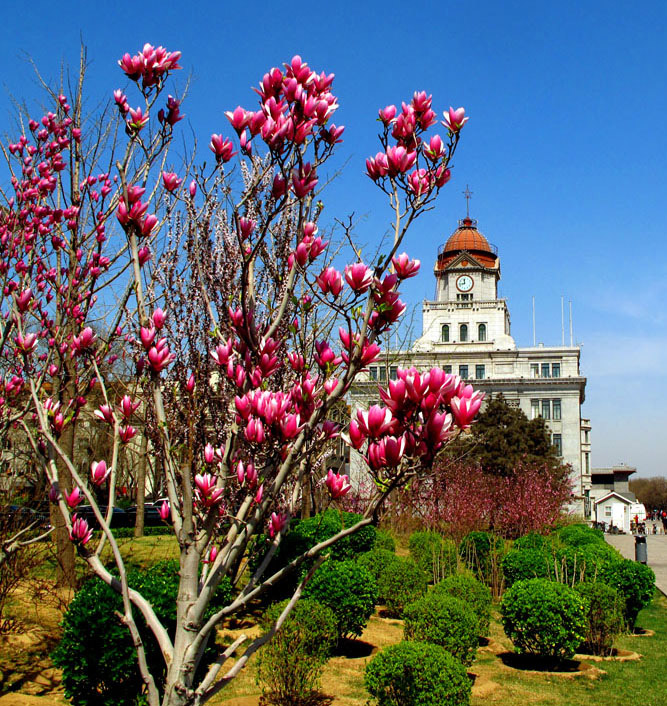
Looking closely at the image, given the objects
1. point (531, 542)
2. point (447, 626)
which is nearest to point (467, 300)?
point (531, 542)

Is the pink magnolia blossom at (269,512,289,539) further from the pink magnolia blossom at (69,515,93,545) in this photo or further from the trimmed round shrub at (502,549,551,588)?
the trimmed round shrub at (502,549,551,588)

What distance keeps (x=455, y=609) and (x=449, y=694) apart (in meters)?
2.54

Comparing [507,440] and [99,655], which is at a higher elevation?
[507,440]

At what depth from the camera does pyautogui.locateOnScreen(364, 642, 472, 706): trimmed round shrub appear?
17.7 feet

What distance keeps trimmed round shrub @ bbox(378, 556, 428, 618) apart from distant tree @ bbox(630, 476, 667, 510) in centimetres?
11811

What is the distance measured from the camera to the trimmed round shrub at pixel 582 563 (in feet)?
37.6

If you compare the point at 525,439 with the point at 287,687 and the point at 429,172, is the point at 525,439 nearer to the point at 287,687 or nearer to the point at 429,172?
the point at 287,687

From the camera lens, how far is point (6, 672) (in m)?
7.14

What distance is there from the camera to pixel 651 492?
442ft

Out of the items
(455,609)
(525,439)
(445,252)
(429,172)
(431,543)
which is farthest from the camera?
(445,252)

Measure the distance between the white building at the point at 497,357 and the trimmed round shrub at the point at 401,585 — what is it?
4130 centimetres

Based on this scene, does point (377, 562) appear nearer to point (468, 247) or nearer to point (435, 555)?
point (435, 555)

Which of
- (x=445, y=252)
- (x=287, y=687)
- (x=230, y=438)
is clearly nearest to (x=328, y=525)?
(x=287, y=687)

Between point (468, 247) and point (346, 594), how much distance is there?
63.0 m
